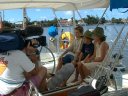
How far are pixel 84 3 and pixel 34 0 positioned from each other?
110cm

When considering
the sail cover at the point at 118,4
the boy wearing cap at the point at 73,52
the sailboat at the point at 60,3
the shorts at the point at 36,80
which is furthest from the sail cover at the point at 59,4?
the shorts at the point at 36,80

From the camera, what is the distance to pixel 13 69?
172 inches

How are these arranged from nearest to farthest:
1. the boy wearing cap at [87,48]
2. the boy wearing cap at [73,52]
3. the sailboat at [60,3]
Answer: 1. the sailboat at [60,3]
2. the boy wearing cap at [87,48]
3. the boy wearing cap at [73,52]

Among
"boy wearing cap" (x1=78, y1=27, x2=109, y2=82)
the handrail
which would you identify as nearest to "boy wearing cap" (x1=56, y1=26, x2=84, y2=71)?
"boy wearing cap" (x1=78, y1=27, x2=109, y2=82)

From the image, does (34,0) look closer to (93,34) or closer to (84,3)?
(84,3)

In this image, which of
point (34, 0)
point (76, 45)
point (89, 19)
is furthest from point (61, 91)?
point (89, 19)

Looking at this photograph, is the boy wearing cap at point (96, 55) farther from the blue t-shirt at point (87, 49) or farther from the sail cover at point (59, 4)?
the sail cover at point (59, 4)

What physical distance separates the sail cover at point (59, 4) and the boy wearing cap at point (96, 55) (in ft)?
2.21

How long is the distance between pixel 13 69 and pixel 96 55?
8.17ft

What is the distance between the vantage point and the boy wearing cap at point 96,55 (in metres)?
6.14

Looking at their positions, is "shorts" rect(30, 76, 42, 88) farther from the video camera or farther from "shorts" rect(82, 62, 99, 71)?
"shorts" rect(82, 62, 99, 71)

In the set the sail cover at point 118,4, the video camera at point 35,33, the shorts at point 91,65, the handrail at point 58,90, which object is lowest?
the handrail at point 58,90

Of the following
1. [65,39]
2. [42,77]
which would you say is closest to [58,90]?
[42,77]

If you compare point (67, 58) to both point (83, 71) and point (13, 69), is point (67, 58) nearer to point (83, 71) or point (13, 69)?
point (83, 71)
